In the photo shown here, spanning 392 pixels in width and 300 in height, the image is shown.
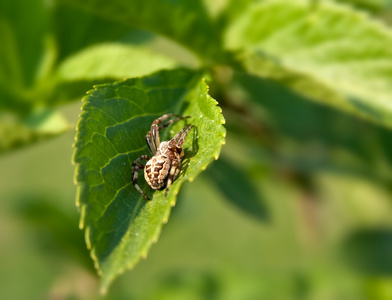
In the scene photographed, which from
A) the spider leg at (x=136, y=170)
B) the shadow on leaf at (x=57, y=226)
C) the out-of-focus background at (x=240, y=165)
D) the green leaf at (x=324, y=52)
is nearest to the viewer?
the spider leg at (x=136, y=170)

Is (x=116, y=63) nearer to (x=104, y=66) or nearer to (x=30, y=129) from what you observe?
(x=104, y=66)

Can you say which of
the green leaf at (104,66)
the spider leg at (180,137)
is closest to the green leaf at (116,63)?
the green leaf at (104,66)

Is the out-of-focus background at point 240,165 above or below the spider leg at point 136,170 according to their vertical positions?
below

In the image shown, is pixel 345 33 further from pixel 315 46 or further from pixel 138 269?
pixel 138 269

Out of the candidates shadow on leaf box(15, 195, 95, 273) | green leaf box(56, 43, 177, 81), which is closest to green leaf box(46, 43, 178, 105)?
green leaf box(56, 43, 177, 81)

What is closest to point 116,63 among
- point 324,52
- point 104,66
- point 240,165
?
point 104,66

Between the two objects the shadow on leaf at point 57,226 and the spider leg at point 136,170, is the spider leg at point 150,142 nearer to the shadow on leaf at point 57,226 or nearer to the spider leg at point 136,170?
the spider leg at point 136,170

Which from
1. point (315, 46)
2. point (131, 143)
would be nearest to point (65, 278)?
point (131, 143)

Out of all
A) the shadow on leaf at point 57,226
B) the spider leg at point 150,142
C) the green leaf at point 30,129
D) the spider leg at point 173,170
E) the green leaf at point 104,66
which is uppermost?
the green leaf at point 104,66

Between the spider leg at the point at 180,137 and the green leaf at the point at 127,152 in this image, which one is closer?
the green leaf at the point at 127,152
